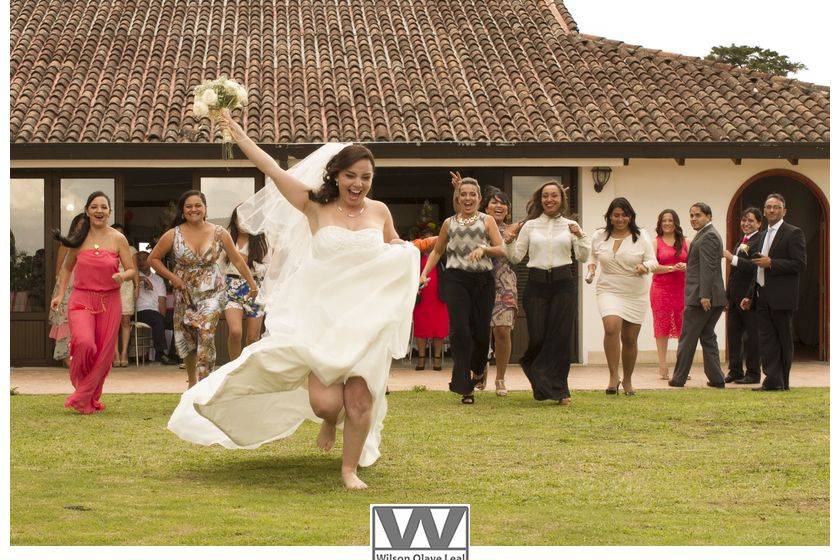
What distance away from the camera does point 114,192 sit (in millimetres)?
17625

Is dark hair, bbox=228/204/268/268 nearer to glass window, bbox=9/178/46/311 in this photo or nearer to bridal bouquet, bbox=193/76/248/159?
bridal bouquet, bbox=193/76/248/159

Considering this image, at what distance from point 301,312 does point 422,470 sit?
129cm

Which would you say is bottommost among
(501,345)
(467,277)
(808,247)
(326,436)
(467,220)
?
(326,436)

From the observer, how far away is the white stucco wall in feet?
58.1

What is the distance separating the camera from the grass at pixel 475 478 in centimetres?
620

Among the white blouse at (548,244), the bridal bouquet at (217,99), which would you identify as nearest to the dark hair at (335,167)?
the bridal bouquet at (217,99)

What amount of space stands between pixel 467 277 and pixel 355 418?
14.8 feet

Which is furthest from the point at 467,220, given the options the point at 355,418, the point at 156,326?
the point at 156,326

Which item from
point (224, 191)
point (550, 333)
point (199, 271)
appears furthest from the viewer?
point (224, 191)

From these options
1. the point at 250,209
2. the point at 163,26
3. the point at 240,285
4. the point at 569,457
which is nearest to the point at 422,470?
the point at 569,457

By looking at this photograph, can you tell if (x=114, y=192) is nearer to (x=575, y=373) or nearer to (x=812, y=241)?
(x=575, y=373)

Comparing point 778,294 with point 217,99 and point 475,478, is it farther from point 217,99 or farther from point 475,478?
point 217,99

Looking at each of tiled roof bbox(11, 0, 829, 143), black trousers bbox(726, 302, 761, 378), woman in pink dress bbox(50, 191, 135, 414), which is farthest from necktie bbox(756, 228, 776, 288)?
woman in pink dress bbox(50, 191, 135, 414)

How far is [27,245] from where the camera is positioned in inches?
696
